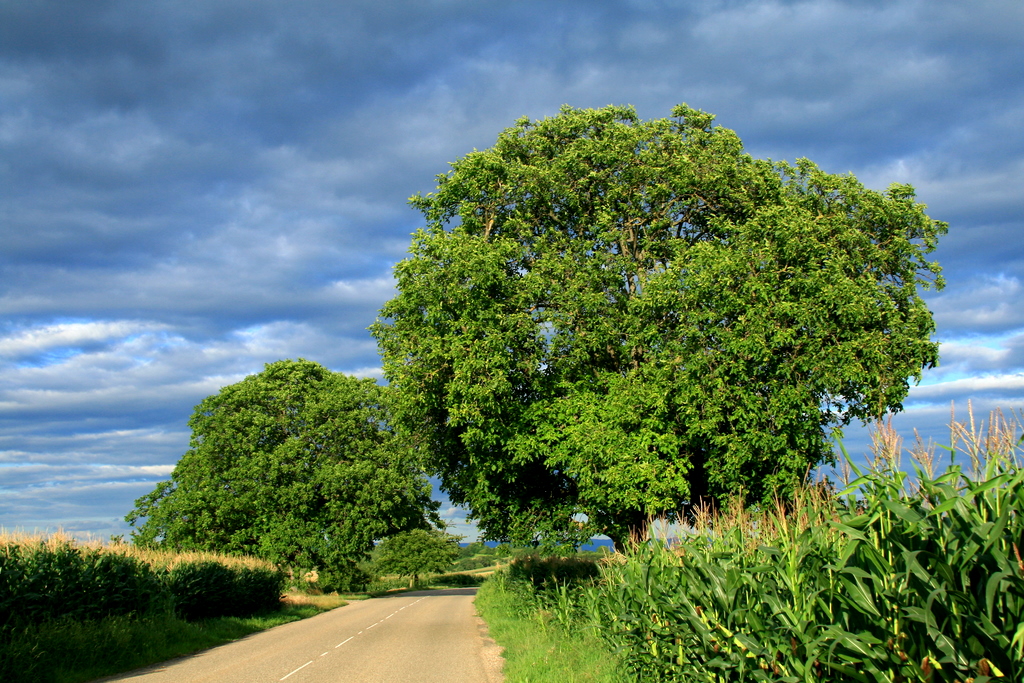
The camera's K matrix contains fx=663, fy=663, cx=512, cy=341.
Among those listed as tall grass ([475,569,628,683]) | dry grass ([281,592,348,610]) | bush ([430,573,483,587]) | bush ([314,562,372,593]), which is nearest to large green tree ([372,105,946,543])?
tall grass ([475,569,628,683])

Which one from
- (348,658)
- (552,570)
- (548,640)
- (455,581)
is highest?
(552,570)

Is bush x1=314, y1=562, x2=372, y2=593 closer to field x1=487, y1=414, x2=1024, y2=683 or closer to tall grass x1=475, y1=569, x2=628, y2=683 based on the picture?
tall grass x1=475, y1=569, x2=628, y2=683

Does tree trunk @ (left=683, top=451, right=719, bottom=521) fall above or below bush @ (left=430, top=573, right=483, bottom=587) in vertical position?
above

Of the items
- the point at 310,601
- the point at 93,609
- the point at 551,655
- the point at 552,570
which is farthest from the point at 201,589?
the point at 551,655

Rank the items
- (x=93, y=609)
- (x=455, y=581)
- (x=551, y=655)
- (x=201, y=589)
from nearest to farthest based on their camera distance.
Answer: (x=551, y=655) < (x=93, y=609) < (x=201, y=589) < (x=455, y=581)

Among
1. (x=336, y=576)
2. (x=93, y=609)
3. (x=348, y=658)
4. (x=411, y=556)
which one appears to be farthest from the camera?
(x=411, y=556)

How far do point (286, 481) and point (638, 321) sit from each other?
30.2 m

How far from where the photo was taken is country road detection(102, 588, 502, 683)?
12.7 meters

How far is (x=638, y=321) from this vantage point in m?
17.7

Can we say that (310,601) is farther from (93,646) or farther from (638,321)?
(638,321)

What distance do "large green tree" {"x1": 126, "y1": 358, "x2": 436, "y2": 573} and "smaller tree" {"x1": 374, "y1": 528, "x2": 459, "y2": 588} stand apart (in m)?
35.0

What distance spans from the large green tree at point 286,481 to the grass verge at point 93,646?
62.6ft

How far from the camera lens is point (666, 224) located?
20.3m

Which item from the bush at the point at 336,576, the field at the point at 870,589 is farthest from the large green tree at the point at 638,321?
the bush at the point at 336,576
